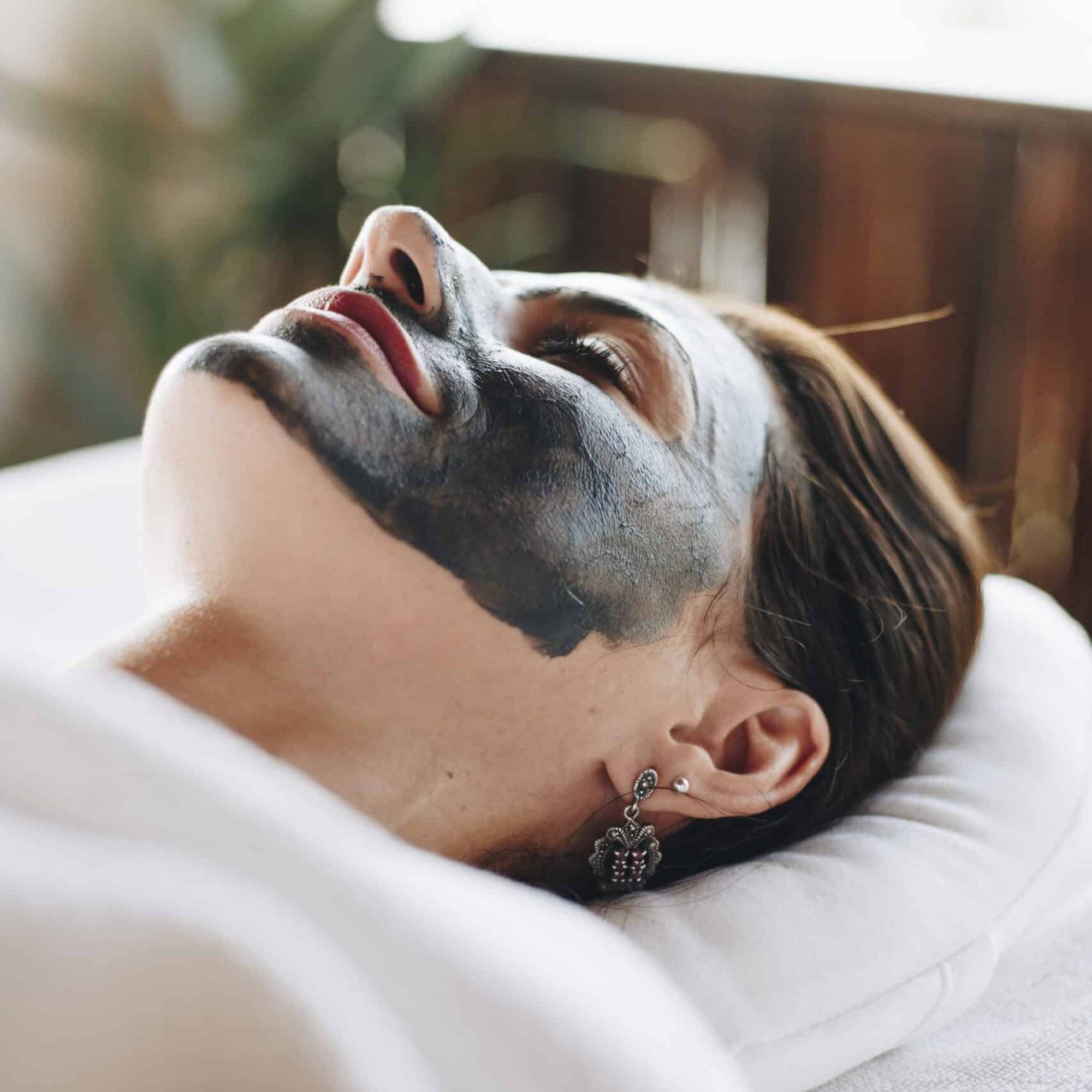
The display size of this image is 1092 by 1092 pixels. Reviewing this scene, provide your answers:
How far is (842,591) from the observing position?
1.03m

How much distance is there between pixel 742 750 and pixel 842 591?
0.15 meters

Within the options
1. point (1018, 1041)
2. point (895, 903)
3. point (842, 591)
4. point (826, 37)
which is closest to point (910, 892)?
point (895, 903)

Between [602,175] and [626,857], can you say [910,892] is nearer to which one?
[626,857]

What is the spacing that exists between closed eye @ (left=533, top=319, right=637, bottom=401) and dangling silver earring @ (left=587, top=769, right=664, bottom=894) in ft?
1.03

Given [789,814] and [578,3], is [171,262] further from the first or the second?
[789,814]

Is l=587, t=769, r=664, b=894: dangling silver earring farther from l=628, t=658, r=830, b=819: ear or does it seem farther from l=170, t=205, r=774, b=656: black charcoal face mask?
l=170, t=205, r=774, b=656: black charcoal face mask

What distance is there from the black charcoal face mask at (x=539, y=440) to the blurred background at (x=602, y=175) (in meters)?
0.97

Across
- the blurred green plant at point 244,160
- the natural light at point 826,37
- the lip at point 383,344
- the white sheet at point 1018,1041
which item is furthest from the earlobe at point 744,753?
the blurred green plant at point 244,160

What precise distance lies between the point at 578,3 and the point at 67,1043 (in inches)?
107

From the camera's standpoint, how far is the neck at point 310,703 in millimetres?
878

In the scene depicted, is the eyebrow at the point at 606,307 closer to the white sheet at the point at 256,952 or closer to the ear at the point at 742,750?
the ear at the point at 742,750

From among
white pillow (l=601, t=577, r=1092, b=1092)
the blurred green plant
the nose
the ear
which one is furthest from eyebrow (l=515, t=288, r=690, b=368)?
the blurred green plant

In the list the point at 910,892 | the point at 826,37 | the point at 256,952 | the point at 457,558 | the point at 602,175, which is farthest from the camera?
the point at 602,175

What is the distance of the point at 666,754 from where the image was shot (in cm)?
96
